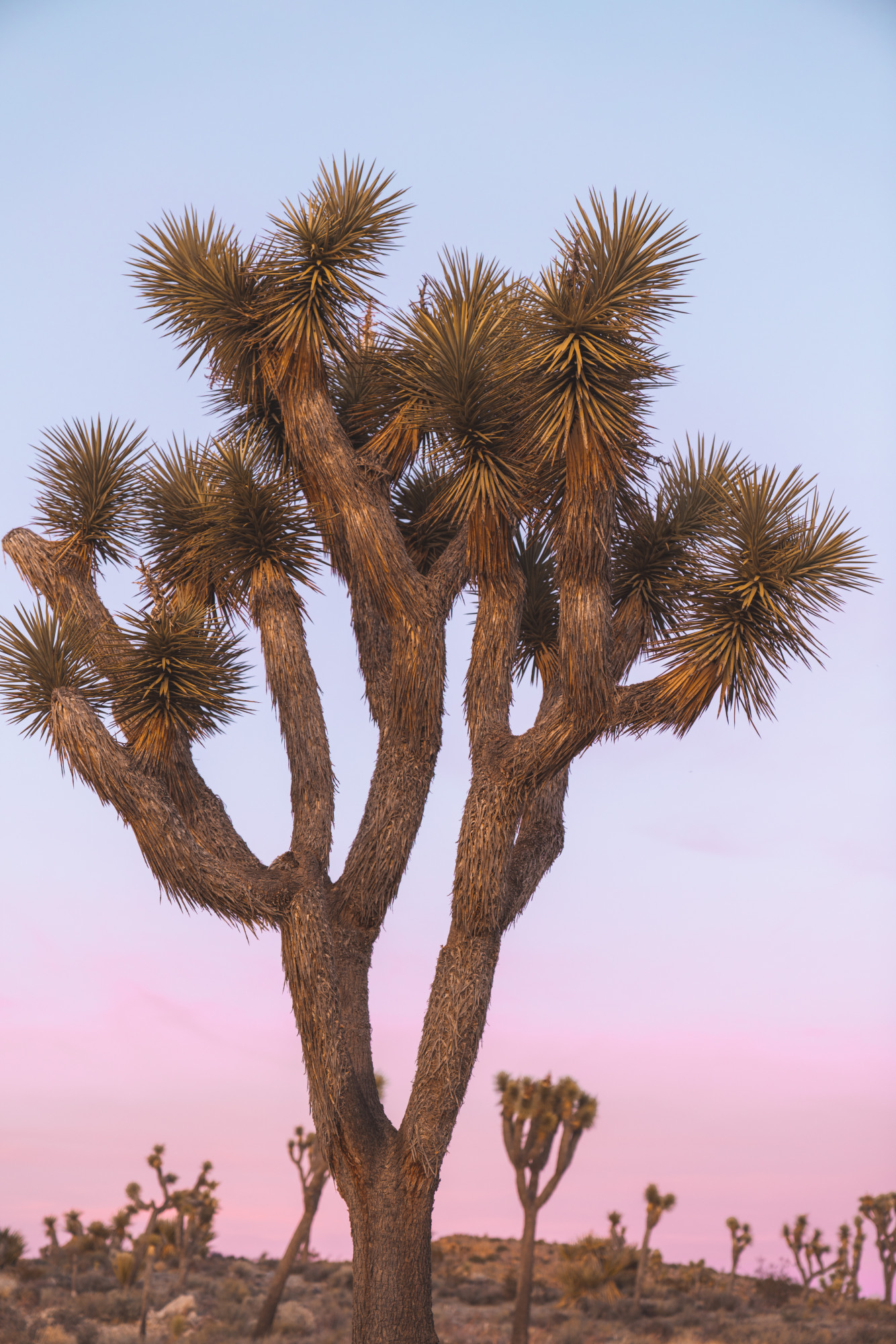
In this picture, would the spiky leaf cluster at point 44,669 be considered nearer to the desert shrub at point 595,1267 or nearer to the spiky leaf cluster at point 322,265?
the spiky leaf cluster at point 322,265

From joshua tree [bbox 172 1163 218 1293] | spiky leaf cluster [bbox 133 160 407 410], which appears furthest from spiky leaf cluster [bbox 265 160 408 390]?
joshua tree [bbox 172 1163 218 1293]

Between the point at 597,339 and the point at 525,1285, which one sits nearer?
the point at 597,339

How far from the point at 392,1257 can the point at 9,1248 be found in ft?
57.0

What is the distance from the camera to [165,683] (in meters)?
8.41

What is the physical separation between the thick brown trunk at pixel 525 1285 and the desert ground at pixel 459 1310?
120 cm

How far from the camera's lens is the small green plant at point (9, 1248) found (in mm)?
21344

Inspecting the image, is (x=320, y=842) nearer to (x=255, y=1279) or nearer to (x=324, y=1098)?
(x=324, y=1098)

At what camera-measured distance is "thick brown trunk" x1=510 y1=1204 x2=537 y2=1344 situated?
15141mm

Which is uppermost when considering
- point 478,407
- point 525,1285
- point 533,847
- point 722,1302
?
point 478,407

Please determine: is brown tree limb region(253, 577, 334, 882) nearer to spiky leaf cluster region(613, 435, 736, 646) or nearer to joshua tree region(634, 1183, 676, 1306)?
spiky leaf cluster region(613, 435, 736, 646)

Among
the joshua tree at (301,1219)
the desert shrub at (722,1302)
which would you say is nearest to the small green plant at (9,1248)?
the joshua tree at (301,1219)

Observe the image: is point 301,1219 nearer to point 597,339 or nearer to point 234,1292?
point 234,1292

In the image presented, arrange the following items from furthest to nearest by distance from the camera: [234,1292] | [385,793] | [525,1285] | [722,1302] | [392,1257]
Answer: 1. [722,1302]
2. [234,1292]
3. [525,1285]
4. [385,793]
5. [392,1257]

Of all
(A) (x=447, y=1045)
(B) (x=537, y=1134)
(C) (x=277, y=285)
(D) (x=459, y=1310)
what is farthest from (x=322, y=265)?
(D) (x=459, y=1310)
